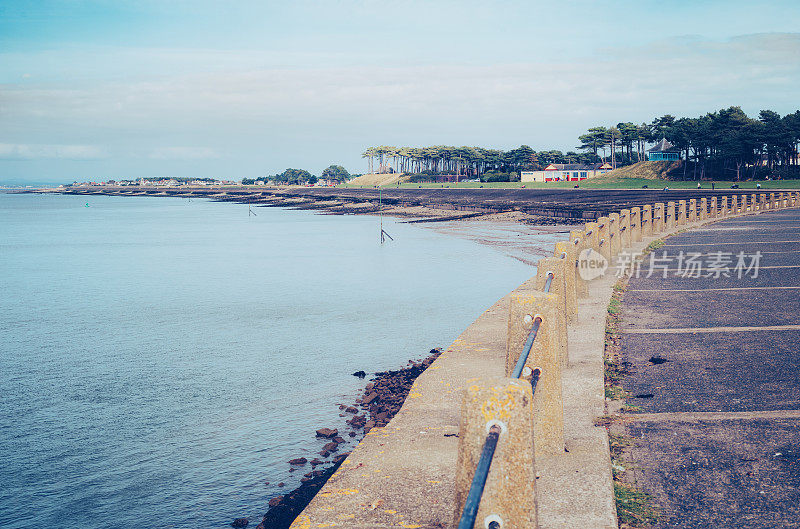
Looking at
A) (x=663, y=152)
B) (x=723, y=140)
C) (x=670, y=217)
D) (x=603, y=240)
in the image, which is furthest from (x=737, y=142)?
(x=603, y=240)

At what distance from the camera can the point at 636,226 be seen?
20891 mm

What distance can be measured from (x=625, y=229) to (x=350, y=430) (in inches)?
493

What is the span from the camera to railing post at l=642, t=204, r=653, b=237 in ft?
74.1

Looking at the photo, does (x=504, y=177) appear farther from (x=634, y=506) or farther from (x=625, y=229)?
(x=634, y=506)

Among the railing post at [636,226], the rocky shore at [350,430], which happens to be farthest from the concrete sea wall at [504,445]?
the railing post at [636,226]

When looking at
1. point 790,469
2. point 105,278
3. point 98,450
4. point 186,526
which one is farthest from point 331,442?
point 105,278

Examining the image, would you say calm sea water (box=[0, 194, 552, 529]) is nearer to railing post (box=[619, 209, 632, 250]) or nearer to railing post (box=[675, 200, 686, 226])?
railing post (box=[619, 209, 632, 250])

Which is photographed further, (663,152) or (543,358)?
(663,152)

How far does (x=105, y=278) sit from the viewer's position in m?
29.3

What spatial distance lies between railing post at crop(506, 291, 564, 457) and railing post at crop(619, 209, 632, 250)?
537 inches

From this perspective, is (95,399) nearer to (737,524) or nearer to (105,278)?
(737,524)

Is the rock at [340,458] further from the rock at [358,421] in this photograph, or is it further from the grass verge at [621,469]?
the grass verge at [621,469]

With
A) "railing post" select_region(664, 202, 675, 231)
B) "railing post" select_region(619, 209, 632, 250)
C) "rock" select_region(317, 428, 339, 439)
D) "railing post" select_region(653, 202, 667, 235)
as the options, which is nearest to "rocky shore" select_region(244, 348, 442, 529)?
"rock" select_region(317, 428, 339, 439)

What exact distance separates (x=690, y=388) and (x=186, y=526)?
5.45 metres
